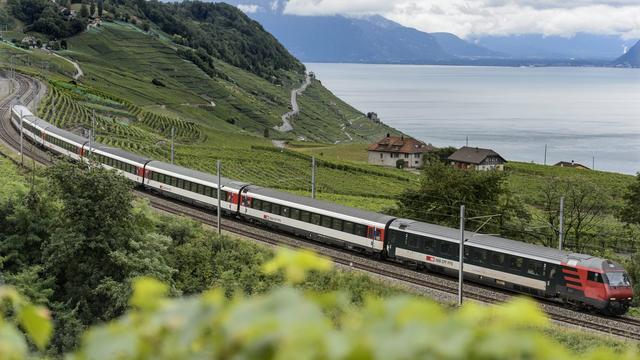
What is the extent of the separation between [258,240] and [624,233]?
27.7m

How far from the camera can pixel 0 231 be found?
2697 cm

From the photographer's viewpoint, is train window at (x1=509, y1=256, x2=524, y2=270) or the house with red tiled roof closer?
train window at (x1=509, y1=256, x2=524, y2=270)

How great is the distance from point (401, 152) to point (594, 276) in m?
79.8

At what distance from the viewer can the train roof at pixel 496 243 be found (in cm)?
2664

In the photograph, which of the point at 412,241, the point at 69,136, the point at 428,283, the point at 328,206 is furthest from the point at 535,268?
the point at 69,136

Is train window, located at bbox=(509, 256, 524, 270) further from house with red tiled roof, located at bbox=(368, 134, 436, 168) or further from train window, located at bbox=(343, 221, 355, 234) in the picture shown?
house with red tiled roof, located at bbox=(368, 134, 436, 168)

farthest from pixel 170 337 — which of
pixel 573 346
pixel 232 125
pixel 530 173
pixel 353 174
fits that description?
pixel 232 125

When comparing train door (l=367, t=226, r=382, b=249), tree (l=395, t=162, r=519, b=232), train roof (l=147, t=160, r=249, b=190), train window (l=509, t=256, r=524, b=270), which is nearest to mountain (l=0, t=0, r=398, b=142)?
train roof (l=147, t=160, r=249, b=190)

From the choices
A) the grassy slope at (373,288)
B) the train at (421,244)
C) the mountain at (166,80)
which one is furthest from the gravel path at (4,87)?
the grassy slope at (373,288)

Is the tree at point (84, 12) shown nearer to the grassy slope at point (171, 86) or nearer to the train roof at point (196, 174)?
the grassy slope at point (171, 86)

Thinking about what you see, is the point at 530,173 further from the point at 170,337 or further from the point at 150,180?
the point at 170,337

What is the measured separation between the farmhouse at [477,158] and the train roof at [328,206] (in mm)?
61248

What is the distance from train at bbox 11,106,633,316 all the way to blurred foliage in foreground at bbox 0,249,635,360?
25.0 meters

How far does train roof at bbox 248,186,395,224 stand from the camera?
3272 centimetres
